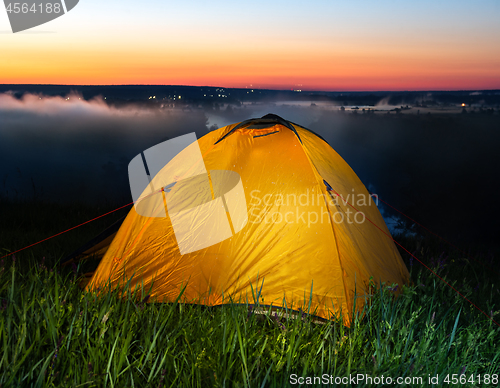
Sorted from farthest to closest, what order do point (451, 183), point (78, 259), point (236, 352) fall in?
point (451, 183)
point (78, 259)
point (236, 352)

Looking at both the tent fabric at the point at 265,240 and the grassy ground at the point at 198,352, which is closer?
the grassy ground at the point at 198,352

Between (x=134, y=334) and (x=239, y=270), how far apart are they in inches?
45.8

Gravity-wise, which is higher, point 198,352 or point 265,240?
point 265,240

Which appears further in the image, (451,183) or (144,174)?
(451,183)

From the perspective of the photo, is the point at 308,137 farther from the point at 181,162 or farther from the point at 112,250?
the point at 112,250

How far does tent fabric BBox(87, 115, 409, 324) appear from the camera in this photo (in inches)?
133

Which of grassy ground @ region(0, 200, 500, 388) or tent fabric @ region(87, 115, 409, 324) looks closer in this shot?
grassy ground @ region(0, 200, 500, 388)

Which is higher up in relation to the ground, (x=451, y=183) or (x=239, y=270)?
(x=239, y=270)

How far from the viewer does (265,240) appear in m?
3.53

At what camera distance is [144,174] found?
4.26 metres

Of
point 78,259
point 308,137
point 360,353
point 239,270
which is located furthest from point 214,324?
point 78,259

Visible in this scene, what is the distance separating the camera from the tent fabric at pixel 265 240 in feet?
11.1

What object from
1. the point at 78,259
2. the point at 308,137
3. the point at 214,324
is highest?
the point at 308,137

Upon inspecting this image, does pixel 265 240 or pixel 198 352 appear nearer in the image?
pixel 198 352
